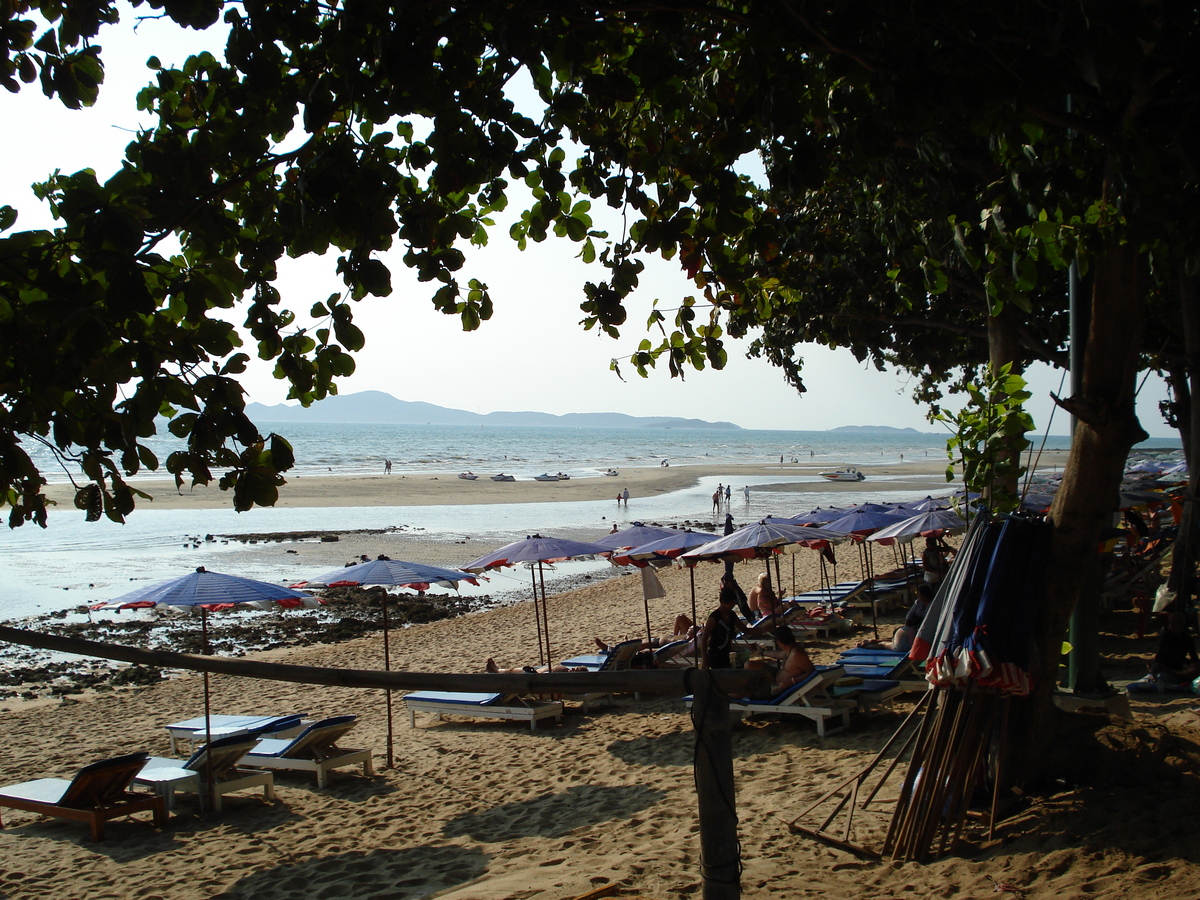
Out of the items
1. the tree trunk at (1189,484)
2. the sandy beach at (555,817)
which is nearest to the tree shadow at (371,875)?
the sandy beach at (555,817)

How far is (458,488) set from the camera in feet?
170

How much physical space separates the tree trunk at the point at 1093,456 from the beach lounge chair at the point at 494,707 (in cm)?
587

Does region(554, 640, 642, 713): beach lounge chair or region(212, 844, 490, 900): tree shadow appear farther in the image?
region(554, 640, 642, 713): beach lounge chair

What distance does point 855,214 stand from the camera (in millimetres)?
11062

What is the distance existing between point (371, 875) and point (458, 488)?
46.3 meters

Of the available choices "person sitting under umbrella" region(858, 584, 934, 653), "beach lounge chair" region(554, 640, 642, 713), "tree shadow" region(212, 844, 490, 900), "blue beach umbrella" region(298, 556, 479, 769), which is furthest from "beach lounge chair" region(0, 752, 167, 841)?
"person sitting under umbrella" region(858, 584, 934, 653)

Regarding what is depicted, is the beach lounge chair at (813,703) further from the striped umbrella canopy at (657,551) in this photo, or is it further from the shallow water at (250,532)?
the shallow water at (250,532)

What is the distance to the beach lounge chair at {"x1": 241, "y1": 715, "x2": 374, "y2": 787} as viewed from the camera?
834cm

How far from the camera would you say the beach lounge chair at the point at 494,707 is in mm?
9844

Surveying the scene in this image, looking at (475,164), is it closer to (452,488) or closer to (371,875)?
(371,875)

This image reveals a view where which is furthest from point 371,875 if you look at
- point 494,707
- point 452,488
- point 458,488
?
point 452,488

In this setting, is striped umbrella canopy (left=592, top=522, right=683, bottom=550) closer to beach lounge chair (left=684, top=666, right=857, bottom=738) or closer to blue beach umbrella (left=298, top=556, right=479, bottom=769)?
blue beach umbrella (left=298, top=556, right=479, bottom=769)

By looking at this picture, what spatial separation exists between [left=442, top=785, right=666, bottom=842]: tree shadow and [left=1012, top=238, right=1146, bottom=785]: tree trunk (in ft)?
9.84

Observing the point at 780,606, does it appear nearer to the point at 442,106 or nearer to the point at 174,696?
the point at 174,696
